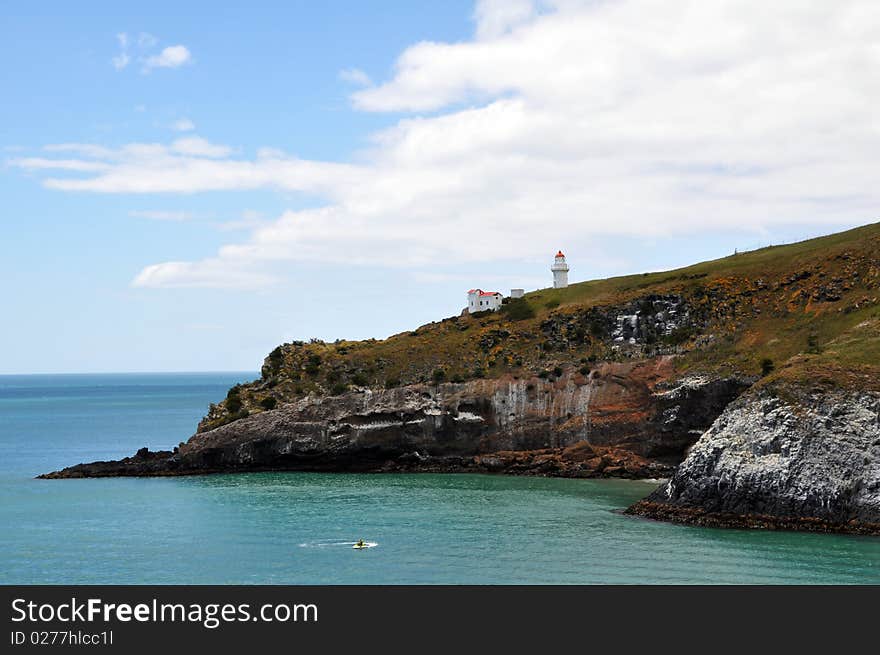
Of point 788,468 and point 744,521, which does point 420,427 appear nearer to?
point 744,521

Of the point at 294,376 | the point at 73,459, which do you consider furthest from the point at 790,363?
the point at 73,459

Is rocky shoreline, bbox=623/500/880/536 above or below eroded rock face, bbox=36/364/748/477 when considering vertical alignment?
below

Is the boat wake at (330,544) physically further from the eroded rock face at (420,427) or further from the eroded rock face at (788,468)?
the eroded rock face at (420,427)

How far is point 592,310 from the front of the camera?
115188 millimetres

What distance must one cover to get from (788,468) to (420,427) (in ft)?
155

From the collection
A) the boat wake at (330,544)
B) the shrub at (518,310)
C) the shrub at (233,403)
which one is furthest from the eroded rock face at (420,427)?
the boat wake at (330,544)

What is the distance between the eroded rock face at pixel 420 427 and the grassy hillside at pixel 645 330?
262 centimetres

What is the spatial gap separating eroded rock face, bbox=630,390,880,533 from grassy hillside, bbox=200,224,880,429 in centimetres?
2030

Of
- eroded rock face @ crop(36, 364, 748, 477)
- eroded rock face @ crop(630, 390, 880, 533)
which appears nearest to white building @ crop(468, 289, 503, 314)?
eroded rock face @ crop(36, 364, 748, 477)

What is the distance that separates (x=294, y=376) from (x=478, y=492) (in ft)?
122

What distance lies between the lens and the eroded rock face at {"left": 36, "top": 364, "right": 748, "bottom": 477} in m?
101

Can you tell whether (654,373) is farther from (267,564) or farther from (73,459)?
(73,459)

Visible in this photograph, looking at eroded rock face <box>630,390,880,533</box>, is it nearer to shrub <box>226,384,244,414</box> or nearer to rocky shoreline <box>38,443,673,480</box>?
rocky shoreline <box>38,443,673,480</box>

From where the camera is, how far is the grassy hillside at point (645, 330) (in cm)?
9625
